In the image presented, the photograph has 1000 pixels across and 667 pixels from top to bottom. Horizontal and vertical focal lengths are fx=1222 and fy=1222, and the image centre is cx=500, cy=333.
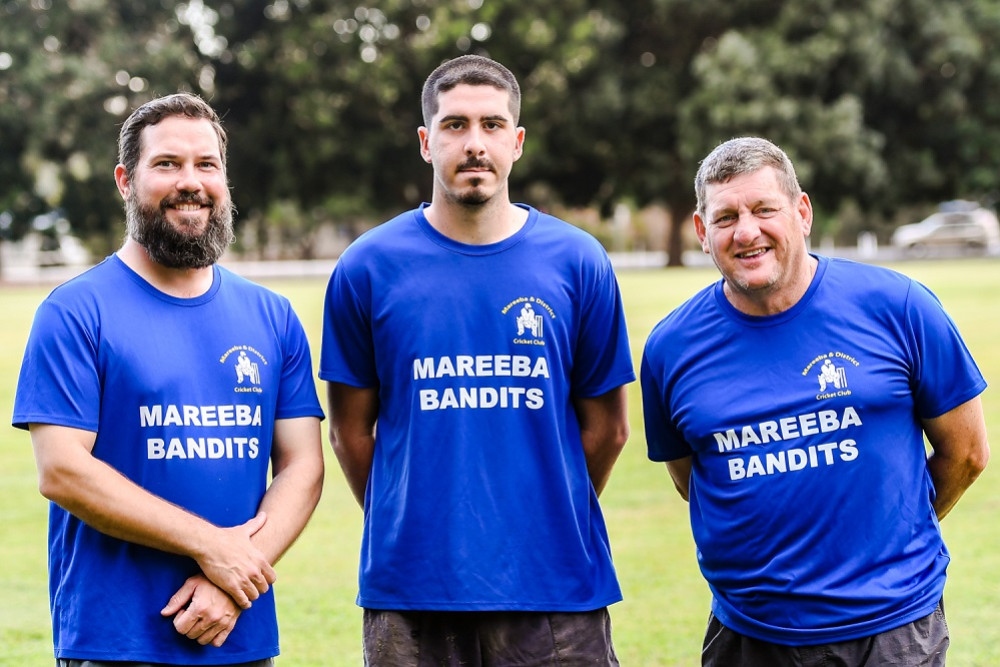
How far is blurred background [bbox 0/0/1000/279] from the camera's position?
37531 mm

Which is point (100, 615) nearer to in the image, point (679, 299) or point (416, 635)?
point (416, 635)

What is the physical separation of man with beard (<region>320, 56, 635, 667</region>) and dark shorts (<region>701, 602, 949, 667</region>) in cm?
46

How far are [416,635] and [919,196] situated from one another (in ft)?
138

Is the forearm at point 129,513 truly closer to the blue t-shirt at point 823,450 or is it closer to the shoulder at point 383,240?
the shoulder at point 383,240

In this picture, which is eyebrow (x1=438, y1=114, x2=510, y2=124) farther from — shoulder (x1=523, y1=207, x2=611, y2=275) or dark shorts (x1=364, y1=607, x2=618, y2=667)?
dark shorts (x1=364, y1=607, x2=618, y2=667)

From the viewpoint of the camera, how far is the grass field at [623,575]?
6453 millimetres

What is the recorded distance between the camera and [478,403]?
144 inches

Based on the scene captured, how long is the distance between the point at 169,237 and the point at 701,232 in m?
1.64

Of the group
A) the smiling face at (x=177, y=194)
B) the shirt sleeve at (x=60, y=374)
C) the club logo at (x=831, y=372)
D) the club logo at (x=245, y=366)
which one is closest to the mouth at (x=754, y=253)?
the club logo at (x=831, y=372)

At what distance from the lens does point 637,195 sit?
140ft

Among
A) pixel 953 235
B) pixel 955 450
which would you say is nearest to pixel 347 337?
pixel 955 450

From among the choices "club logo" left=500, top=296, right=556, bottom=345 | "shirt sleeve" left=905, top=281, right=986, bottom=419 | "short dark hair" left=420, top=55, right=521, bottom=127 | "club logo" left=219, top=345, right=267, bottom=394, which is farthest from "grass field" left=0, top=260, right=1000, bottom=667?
"shirt sleeve" left=905, top=281, right=986, bottom=419

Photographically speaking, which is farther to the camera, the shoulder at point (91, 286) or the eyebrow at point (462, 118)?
the eyebrow at point (462, 118)

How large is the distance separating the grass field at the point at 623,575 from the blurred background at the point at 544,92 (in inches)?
1046
